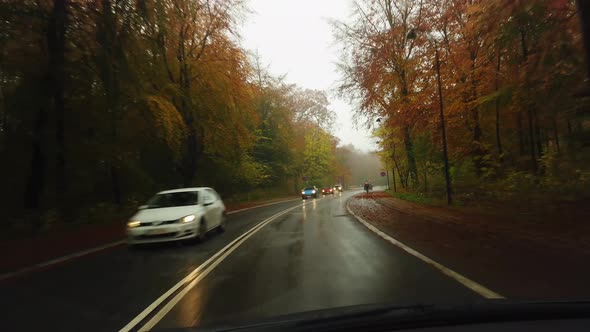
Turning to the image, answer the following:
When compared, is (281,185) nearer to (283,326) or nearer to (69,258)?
(69,258)

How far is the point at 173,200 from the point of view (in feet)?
36.1

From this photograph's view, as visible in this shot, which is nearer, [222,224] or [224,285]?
[224,285]

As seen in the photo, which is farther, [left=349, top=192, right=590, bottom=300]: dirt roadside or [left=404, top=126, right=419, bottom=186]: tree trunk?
[left=404, top=126, right=419, bottom=186]: tree trunk

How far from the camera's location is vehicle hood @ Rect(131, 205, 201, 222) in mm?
9328

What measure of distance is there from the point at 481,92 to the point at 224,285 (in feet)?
55.6

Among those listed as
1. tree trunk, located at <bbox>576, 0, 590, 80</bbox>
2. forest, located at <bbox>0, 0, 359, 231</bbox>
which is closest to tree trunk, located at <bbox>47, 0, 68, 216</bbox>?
forest, located at <bbox>0, 0, 359, 231</bbox>

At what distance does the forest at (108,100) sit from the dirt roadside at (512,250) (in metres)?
10.8

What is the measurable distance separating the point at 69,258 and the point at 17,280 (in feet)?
6.14

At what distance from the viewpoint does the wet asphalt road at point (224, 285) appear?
174 inches

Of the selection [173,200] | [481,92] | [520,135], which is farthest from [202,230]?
[520,135]

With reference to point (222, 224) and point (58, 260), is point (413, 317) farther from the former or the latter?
point (222, 224)

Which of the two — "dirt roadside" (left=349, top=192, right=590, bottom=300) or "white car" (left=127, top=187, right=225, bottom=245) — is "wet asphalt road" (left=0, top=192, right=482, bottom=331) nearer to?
"white car" (left=127, top=187, right=225, bottom=245)

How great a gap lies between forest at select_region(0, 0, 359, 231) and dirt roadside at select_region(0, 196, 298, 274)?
1074 millimetres

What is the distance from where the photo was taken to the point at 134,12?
12.2 meters
